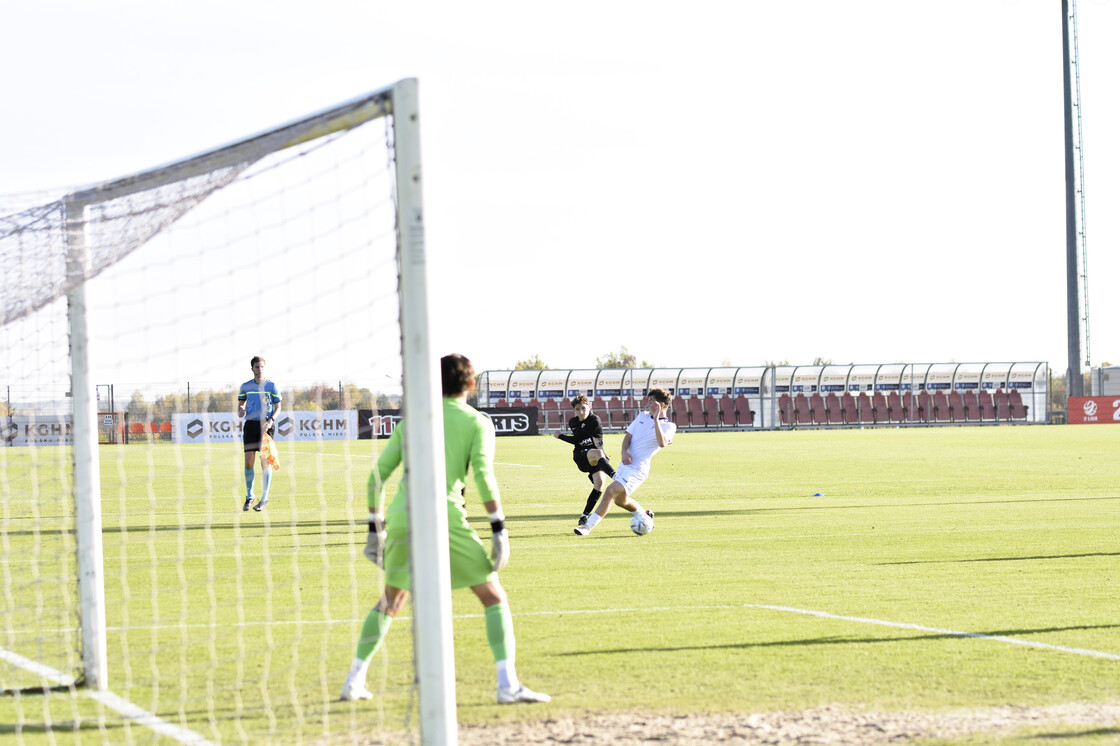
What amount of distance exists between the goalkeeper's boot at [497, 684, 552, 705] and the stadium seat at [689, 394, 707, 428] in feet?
183

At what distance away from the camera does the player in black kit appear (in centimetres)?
1536

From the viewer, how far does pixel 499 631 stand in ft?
19.4

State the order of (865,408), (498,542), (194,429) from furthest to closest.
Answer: (865,408) < (194,429) < (498,542)

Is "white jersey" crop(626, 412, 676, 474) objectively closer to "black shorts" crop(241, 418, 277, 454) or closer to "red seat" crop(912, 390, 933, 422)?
"black shorts" crop(241, 418, 277, 454)

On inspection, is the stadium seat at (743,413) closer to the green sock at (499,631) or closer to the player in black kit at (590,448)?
the player in black kit at (590,448)

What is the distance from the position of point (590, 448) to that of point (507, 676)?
385 inches

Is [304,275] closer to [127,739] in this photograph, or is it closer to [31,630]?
[127,739]

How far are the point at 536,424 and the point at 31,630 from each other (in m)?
44.2

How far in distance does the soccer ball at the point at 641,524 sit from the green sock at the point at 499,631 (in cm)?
813

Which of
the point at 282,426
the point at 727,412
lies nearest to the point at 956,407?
the point at 727,412

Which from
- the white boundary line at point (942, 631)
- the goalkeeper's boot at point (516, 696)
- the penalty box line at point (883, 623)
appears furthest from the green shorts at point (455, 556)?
the white boundary line at point (942, 631)

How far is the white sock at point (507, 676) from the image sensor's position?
5.91 meters

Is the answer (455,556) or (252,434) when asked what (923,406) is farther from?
(455,556)

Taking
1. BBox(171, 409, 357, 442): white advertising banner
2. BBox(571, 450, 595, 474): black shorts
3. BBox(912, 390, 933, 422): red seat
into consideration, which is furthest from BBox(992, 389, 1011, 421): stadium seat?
BBox(571, 450, 595, 474): black shorts
